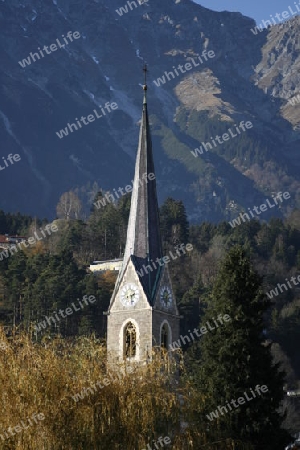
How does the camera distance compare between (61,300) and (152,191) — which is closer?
(152,191)

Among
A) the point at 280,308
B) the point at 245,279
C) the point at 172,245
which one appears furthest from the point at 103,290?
the point at 245,279

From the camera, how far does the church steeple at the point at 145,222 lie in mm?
53969

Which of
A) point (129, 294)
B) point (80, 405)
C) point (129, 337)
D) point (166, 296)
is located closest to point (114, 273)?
point (166, 296)

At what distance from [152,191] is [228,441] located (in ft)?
83.6

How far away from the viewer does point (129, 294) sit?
53906mm

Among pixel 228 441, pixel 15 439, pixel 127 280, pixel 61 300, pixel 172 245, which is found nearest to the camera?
pixel 15 439

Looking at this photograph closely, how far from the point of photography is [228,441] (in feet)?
103

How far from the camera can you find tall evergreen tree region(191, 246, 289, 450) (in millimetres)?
37688

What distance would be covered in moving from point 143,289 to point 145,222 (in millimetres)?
3316

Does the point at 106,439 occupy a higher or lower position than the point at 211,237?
lower

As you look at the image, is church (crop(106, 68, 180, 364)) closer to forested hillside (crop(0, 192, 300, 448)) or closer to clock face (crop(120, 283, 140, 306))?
clock face (crop(120, 283, 140, 306))

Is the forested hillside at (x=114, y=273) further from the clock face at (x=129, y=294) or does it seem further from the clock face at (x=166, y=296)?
the clock face at (x=129, y=294)

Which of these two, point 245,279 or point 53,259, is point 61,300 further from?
point 245,279

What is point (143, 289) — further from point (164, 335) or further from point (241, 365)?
point (241, 365)
